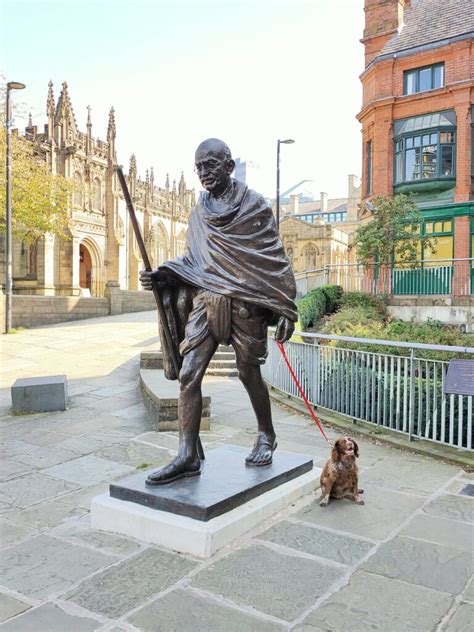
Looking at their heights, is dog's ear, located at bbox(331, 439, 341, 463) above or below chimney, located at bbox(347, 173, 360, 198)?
below

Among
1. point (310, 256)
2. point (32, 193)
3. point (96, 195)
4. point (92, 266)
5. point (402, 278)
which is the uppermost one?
point (96, 195)

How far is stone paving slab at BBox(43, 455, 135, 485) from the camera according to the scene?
496 centimetres

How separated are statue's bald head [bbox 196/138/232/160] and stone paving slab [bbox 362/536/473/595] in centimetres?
291

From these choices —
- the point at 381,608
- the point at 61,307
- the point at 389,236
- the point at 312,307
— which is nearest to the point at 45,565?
the point at 381,608

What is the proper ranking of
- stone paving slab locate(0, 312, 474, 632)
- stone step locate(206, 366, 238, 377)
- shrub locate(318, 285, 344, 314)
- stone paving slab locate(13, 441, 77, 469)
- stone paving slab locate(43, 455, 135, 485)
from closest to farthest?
stone paving slab locate(0, 312, 474, 632) → stone paving slab locate(43, 455, 135, 485) → stone paving slab locate(13, 441, 77, 469) → stone step locate(206, 366, 238, 377) → shrub locate(318, 285, 344, 314)

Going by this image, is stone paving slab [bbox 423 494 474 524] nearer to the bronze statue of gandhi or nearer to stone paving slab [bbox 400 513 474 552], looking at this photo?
stone paving slab [bbox 400 513 474 552]

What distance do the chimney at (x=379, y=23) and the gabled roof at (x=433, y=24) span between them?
471 millimetres

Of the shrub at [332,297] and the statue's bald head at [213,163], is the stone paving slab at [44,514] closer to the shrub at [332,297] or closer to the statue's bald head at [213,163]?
the statue's bald head at [213,163]

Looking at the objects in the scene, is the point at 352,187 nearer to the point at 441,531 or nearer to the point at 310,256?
the point at 310,256

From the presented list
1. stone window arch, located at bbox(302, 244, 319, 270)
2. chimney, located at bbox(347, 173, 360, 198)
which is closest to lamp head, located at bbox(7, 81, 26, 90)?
stone window arch, located at bbox(302, 244, 319, 270)

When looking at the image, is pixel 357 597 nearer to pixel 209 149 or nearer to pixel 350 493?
pixel 350 493

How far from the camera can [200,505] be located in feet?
11.4

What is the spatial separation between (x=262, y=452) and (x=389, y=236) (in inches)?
653

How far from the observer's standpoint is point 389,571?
3.17 meters
